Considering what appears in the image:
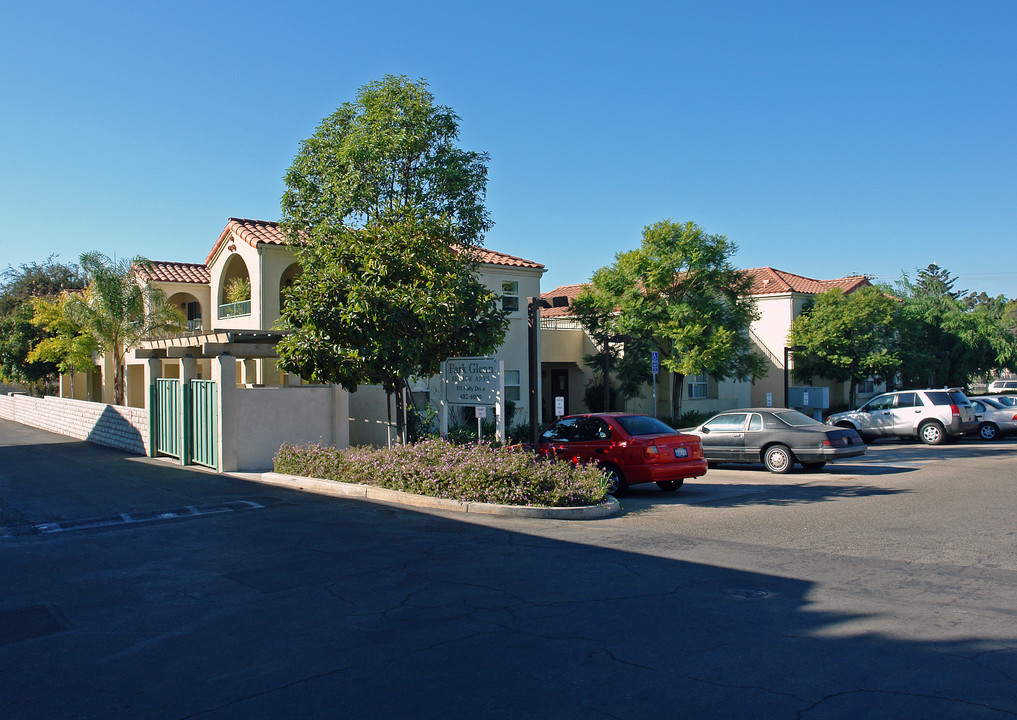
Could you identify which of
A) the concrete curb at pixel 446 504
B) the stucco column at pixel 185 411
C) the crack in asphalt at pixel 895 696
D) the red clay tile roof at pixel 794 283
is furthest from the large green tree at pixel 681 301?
the crack in asphalt at pixel 895 696

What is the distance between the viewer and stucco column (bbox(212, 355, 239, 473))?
16250 millimetres

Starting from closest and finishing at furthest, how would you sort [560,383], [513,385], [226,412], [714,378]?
[226,412]
[513,385]
[714,378]
[560,383]

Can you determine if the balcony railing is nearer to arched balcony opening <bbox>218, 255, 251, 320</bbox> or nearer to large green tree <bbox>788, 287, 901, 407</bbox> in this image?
arched balcony opening <bbox>218, 255, 251, 320</bbox>

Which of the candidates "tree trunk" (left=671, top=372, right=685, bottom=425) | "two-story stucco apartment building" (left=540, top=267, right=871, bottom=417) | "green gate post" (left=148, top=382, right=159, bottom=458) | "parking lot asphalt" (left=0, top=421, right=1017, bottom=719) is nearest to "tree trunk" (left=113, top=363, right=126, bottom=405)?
"green gate post" (left=148, top=382, right=159, bottom=458)

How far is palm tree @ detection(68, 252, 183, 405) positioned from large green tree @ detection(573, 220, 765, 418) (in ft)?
49.5

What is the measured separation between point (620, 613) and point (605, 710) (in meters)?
1.94

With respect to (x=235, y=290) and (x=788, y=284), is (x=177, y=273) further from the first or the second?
(x=788, y=284)

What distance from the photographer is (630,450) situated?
13492mm

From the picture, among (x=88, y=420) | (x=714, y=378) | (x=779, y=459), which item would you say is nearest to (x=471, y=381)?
(x=779, y=459)

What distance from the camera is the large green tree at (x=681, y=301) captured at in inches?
1053

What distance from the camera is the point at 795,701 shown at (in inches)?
179

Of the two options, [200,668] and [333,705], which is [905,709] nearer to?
[333,705]

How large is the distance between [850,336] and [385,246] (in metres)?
25.9

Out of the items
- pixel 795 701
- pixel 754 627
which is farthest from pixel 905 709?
pixel 754 627
